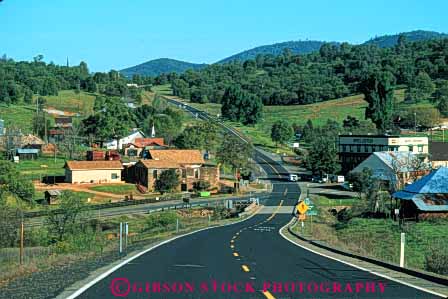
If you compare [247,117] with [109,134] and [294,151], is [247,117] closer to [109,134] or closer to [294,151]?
[294,151]

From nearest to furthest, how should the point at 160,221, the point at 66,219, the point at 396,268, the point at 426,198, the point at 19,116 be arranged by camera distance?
the point at 396,268
the point at 66,219
the point at 160,221
the point at 426,198
the point at 19,116

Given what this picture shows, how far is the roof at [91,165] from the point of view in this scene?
9340 cm

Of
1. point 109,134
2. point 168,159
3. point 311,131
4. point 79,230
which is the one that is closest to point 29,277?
point 79,230

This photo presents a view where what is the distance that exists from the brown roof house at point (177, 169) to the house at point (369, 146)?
27.2 metres

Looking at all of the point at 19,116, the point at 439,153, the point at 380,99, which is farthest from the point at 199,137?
the point at 19,116

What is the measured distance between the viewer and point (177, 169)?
99000 millimetres

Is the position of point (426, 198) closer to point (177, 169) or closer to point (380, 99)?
point (177, 169)

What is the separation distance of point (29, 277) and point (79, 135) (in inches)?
4683

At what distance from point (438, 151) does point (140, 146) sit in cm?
4910

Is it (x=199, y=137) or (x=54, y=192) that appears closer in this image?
(x=54, y=192)

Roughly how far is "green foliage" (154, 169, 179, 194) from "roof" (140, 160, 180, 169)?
141 cm

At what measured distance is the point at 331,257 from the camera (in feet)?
77.8

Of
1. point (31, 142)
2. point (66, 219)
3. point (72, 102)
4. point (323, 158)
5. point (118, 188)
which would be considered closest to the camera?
point (66, 219)

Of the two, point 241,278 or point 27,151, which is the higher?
Result: point 27,151
